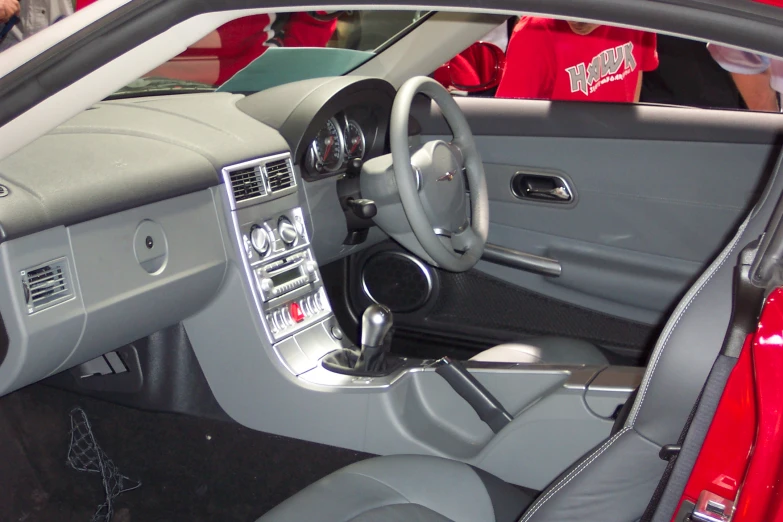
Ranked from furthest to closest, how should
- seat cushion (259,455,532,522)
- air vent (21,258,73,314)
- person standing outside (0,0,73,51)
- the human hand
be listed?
person standing outside (0,0,73,51) → the human hand → air vent (21,258,73,314) → seat cushion (259,455,532,522)

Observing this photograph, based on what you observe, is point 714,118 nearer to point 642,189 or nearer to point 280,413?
point 642,189

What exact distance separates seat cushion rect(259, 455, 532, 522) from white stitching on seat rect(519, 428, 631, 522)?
0.74 ft

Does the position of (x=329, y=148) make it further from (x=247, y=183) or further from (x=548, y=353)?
(x=548, y=353)

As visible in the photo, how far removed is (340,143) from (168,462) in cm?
86

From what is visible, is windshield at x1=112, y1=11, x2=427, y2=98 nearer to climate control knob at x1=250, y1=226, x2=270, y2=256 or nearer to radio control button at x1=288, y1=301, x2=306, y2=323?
climate control knob at x1=250, y1=226, x2=270, y2=256

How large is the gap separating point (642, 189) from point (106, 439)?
1.42 m

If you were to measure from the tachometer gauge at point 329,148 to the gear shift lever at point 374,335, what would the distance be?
41 centimetres

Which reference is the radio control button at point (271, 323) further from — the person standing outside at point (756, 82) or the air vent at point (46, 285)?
the person standing outside at point (756, 82)

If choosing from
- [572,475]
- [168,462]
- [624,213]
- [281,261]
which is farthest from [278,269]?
[572,475]

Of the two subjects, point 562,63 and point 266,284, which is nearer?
point 266,284

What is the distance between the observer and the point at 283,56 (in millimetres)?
2086

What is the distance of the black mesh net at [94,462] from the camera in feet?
6.11

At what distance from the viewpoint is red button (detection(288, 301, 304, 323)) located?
1.96m

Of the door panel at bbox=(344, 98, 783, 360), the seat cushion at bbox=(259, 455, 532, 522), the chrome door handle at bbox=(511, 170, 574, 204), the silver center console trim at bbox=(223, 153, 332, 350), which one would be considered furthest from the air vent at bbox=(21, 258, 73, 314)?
the chrome door handle at bbox=(511, 170, 574, 204)
